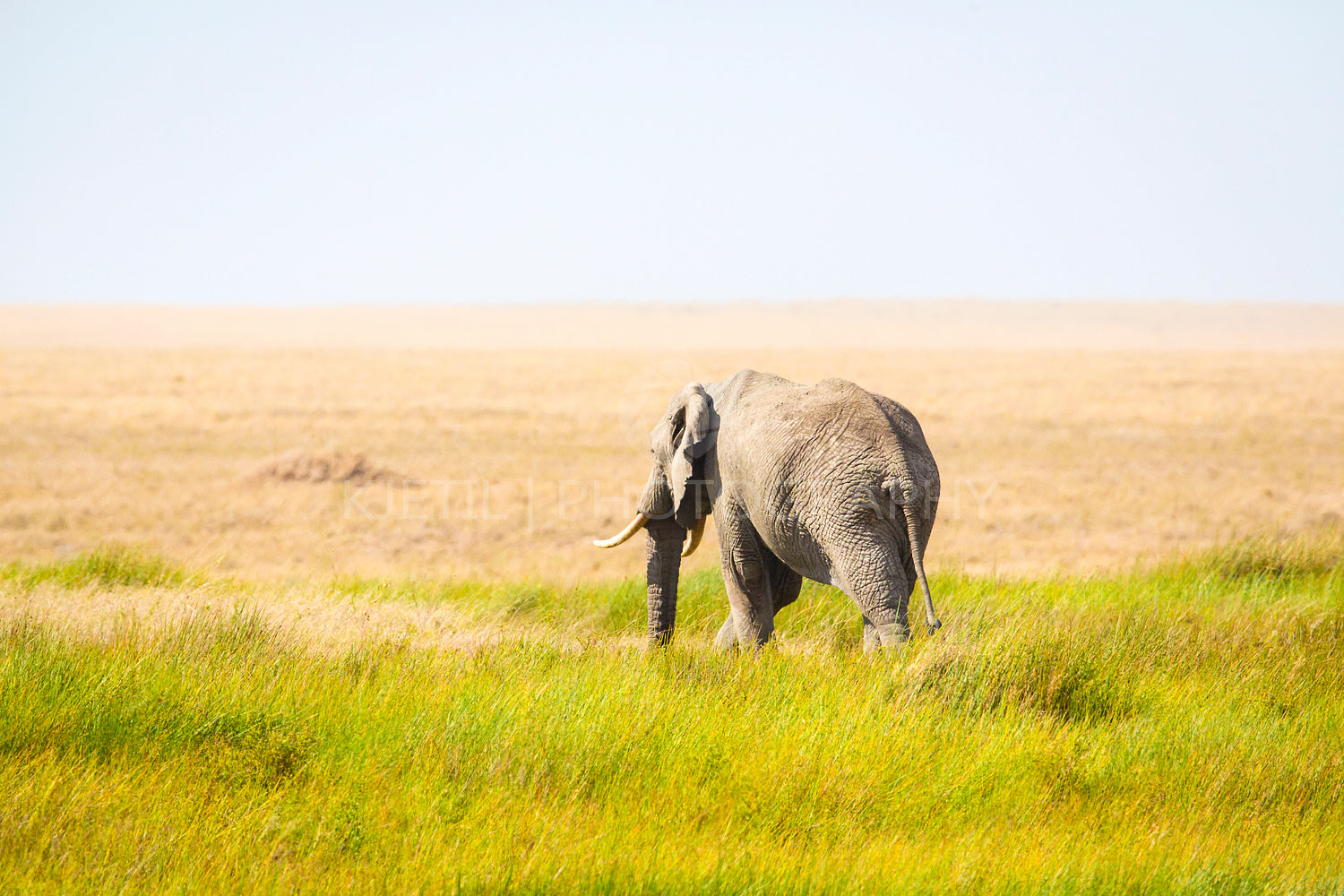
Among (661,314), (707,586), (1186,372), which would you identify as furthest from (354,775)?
(661,314)

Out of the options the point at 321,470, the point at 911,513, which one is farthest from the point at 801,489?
the point at 321,470

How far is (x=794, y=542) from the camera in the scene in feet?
18.5

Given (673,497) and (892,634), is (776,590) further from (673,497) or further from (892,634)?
(892,634)

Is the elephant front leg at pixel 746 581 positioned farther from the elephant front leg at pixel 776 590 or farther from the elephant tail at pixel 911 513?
the elephant tail at pixel 911 513

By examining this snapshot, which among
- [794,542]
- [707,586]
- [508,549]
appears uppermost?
[794,542]

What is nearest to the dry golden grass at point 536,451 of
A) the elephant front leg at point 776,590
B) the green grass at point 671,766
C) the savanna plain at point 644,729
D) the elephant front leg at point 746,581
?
the savanna plain at point 644,729

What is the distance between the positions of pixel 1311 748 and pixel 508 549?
1131 cm

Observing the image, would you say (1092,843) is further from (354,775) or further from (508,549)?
(508,549)

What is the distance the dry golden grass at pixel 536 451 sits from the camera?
14.5 m

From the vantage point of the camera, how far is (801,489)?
18.0 ft

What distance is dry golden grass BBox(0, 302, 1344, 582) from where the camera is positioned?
14531 millimetres

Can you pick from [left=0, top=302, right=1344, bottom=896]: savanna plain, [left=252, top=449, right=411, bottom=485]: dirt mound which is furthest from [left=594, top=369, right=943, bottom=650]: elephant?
[left=252, top=449, right=411, bottom=485]: dirt mound

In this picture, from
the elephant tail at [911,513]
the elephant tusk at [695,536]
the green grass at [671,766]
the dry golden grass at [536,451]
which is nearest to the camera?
the green grass at [671,766]

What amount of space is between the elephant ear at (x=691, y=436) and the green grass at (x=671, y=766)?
3.17 ft
